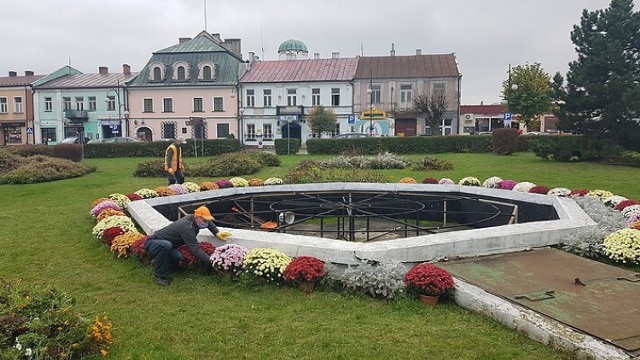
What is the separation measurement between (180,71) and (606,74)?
A: 39.1m

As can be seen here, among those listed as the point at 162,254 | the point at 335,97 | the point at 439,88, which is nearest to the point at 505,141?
the point at 439,88

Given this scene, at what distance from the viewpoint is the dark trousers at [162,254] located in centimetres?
663

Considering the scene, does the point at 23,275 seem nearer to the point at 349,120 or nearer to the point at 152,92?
the point at 349,120

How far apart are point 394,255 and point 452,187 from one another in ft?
20.7

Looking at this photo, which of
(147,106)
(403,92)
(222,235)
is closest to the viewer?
(222,235)

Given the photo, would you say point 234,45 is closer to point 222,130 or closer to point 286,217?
point 222,130

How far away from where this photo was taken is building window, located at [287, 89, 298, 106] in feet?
161

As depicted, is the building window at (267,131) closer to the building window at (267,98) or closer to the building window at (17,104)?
the building window at (267,98)

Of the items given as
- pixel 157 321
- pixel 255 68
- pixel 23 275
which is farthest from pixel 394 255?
pixel 255 68

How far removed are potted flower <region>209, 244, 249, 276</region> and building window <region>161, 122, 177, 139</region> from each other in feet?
151

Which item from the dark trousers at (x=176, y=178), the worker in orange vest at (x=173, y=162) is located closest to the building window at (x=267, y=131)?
the dark trousers at (x=176, y=178)

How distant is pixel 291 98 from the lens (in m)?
49.2

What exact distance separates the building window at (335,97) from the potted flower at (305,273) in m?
43.1

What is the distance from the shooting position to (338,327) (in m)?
5.05
